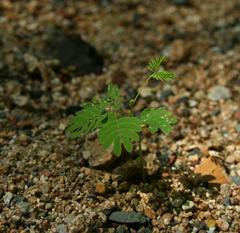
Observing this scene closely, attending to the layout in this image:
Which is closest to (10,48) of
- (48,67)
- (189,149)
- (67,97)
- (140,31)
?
(48,67)

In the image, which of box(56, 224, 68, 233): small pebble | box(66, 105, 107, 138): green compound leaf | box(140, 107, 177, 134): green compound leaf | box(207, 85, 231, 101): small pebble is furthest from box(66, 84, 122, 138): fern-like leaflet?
box(207, 85, 231, 101): small pebble

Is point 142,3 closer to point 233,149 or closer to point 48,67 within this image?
point 48,67

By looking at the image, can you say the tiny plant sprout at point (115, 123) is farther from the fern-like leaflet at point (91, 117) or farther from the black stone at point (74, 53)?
the black stone at point (74, 53)

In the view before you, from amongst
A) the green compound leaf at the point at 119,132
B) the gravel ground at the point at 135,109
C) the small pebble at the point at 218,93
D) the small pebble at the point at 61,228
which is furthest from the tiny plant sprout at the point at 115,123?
the small pebble at the point at 218,93

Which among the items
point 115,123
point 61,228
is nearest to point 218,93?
point 115,123

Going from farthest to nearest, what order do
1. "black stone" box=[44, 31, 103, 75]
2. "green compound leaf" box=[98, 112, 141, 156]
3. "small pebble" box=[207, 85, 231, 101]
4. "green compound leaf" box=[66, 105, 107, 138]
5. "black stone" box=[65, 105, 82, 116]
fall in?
1. "black stone" box=[44, 31, 103, 75]
2. "small pebble" box=[207, 85, 231, 101]
3. "black stone" box=[65, 105, 82, 116]
4. "green compound leaf" box=[66, 105, 107, 138]
5. "green compound leaf" box=[98, 112, 141, 156]

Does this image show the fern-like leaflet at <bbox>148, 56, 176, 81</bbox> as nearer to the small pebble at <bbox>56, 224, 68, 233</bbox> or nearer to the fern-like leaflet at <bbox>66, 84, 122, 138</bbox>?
the fern-like leaflet at <bbox>66, 84, 122, 138</bbox>

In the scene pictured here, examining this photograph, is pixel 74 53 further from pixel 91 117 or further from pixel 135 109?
pixel 91 117
